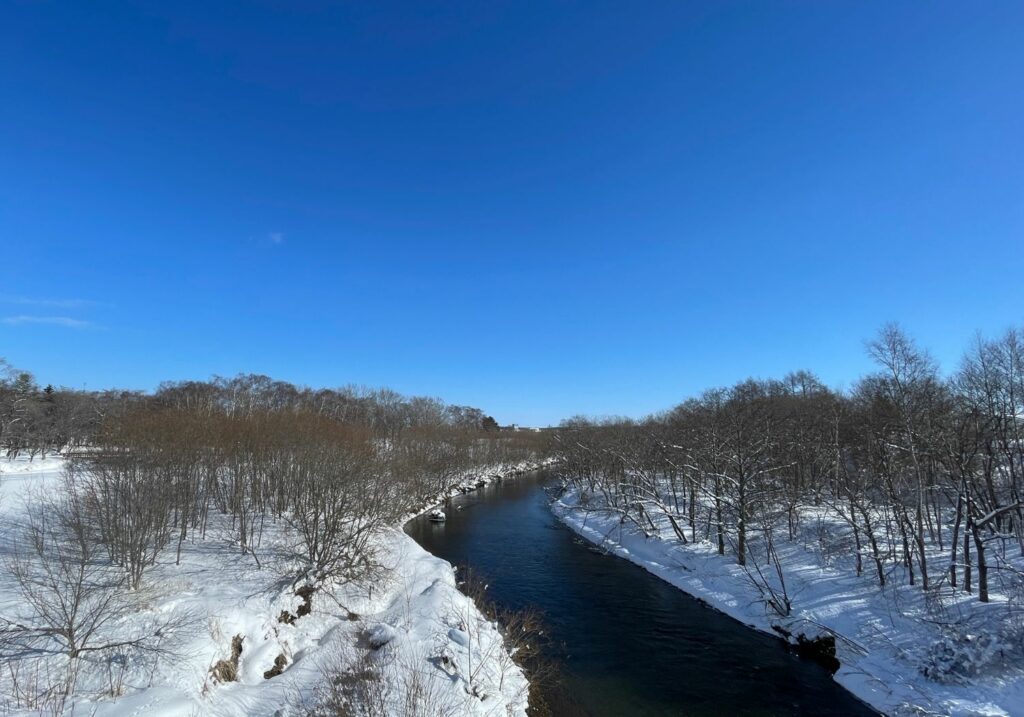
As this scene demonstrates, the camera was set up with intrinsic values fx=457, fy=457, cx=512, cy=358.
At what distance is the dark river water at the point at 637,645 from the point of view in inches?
569

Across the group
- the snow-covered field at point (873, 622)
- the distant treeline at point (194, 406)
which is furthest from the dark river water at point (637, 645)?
the distant treeline at point (194, 406)

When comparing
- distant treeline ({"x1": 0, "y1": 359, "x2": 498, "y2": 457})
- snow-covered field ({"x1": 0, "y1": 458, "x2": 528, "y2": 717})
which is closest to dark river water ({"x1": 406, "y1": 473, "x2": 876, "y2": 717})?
snow-covered field ({"x1": 0, "y1": 458, "x2": 528, "y2": 717})

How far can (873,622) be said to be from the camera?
17.8 metres

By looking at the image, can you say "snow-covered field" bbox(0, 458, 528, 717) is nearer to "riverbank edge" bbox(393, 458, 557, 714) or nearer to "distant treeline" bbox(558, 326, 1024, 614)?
"riverbank edge" bbox(393, 458, 557, 714)

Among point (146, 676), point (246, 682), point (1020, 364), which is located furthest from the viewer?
point (1020, 364)

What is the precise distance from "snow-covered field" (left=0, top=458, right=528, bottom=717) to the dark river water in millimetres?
3413

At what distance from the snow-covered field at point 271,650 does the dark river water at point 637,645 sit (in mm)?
3413

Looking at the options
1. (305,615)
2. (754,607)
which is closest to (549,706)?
(305,615)

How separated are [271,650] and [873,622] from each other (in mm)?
21894

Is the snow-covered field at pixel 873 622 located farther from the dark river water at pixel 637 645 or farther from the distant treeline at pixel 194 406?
the distant treeline at pixel 194 406

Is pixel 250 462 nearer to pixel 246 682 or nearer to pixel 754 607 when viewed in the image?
pixel 246 682

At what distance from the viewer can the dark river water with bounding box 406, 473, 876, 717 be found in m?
14.4

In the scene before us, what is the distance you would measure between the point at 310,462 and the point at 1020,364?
3770 cm

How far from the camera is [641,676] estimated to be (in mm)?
15914
